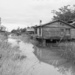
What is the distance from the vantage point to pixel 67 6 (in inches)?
1577

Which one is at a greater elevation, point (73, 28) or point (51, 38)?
point (73, 28)

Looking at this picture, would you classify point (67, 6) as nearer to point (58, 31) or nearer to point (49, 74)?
point (58, 31)

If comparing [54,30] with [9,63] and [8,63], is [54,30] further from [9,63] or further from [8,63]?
[8,63]

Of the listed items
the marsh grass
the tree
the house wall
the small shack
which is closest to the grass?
the marsh grass

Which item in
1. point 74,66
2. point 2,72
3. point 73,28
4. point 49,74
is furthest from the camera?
point 73,28

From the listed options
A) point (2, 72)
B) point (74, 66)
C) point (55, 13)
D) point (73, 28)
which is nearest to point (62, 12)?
point (55, 13)

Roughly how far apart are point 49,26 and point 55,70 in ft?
38.7

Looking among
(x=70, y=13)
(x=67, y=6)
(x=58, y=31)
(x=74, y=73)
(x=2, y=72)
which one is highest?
(x=67, y=6)

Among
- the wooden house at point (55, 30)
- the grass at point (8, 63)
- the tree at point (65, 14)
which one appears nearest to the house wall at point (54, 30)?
the wooden house at point (55, 30)

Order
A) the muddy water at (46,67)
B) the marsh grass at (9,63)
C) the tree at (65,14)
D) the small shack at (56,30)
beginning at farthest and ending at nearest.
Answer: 1. the tree at (65,14)
2. the small shack at (56,30)
3. the muddy water at (46,67)
4. the marsh grass at (9,63)

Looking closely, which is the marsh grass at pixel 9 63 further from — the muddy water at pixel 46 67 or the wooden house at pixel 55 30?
the wooden house at pixel 55 30

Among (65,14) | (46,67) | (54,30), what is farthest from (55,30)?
(65,14)

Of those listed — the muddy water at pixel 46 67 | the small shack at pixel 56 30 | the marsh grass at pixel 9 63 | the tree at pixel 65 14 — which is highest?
the tree at pixel 65 14

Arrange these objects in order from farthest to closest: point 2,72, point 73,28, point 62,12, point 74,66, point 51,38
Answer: point 62,12, point 73,28, point 51,38, point 74,66, point 2,72
